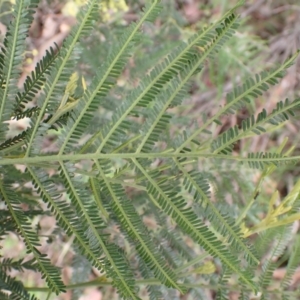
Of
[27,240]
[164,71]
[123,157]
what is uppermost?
[164,71]

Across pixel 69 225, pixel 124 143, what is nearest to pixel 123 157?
pixel 124 143

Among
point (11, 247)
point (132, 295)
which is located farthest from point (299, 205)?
point (11, 247)

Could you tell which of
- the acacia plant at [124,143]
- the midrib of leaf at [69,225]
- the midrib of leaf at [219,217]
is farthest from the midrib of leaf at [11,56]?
the midrib of leaf at [219,217]

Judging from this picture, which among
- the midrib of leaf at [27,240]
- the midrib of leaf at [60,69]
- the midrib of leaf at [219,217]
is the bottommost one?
the midrib of leaf at [27,240]

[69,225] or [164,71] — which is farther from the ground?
[164,71]

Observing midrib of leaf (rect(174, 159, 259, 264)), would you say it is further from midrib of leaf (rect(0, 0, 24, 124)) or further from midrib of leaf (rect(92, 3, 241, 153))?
midrib of leaf (rect(0, 0, 24, 124))

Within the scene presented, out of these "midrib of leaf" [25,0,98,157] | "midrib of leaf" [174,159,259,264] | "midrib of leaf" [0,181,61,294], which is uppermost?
"midrib of leaf" [25,0,98,157]

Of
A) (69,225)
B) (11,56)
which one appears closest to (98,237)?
(69,225)

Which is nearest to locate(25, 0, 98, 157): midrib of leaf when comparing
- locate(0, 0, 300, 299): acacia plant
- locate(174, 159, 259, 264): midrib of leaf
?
locate(0, 0, 300, 299): acacia plant

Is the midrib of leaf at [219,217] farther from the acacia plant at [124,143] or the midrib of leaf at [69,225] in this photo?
the midrib of leaf at [69,225]

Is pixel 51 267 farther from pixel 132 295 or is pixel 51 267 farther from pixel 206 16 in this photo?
pixel 206 16

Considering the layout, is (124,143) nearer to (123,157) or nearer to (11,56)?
(123,157)

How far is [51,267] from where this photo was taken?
2.16 ft

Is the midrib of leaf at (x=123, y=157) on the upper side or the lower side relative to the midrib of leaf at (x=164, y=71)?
lower
